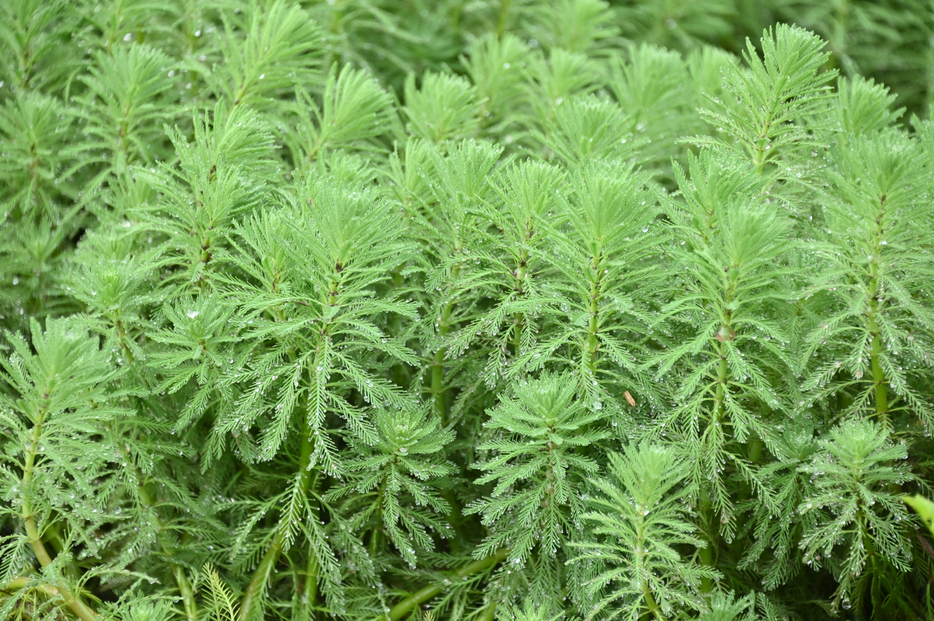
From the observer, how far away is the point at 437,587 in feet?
3.33

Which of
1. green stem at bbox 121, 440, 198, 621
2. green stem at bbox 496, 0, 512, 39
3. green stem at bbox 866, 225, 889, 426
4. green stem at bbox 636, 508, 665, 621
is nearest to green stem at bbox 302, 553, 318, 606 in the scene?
green stem at bbox 121, 440, 198, 621

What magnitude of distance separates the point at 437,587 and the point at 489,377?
287 millimetres

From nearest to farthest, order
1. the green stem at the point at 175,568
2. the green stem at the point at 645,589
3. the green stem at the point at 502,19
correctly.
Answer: the green stem at the point at 645,589 → the green stem at the point at 175,568 → the green stem at the point at 502,19

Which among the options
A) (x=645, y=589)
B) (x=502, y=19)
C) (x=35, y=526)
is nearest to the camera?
(x=645, y=589)

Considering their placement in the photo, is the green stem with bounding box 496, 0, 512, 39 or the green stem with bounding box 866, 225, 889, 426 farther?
the green stem with bounding box 496, 0, 512, 39

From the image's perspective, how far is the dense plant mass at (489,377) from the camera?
0.88 meters

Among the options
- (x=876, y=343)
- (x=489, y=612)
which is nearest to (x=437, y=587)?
(x=489, y=612)

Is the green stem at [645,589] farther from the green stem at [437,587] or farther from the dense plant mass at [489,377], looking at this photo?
the green stem at [437,587]

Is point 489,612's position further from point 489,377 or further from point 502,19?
point 502,19

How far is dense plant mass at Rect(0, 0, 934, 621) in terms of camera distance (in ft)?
2.89

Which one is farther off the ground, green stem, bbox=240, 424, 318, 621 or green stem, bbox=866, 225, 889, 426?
green stem, bbox=866, 225, 889, 426

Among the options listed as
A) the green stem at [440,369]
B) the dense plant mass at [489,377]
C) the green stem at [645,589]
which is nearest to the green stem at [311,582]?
the dense plant mass at [489,377]

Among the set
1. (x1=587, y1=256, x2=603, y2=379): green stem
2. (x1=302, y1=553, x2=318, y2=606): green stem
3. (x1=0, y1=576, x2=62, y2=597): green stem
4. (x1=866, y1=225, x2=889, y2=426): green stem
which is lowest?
(x1=0, y1=576, x2=62, y2=597): green stem

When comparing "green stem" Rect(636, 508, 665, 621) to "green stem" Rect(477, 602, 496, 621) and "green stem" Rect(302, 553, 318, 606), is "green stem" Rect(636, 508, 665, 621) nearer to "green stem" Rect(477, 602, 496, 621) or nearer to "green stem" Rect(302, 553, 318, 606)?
"green stem" Rect(477, 602, 496, 621)
